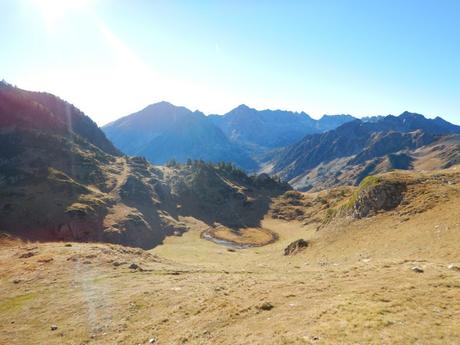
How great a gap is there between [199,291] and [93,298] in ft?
32.6

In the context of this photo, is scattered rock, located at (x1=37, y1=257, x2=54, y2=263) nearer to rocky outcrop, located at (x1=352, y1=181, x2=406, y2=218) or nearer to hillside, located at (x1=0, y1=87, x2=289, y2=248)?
rocky outcrop, located at (x1=352, y1=181, x2=406, y2=218)

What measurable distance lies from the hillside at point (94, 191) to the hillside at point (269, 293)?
50489mm

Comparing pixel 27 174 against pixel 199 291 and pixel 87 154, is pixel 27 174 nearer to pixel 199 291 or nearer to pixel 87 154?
pixel 87 154

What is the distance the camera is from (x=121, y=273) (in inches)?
1537

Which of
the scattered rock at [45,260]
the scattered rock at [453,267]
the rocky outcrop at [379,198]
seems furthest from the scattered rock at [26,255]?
the scattered rock at [453,267]

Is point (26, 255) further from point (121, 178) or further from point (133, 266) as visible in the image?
point (121, 178)

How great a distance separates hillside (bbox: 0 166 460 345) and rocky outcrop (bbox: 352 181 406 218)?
48.9 inches

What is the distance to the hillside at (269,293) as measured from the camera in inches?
766

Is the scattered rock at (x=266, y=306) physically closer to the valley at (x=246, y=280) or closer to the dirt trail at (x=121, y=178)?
the valley at (x=246, y=280)

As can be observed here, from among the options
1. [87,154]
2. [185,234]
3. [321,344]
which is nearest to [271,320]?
[321,344]

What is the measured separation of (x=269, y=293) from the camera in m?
27.2

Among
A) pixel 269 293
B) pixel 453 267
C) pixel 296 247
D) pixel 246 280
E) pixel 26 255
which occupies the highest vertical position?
pixel 453 267

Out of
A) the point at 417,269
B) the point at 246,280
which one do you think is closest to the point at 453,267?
the point at 417,269

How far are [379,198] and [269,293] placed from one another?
36.8 m
